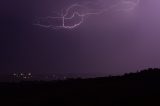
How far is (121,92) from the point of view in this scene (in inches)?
813

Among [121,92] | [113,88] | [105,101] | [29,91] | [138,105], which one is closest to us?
[138,105]

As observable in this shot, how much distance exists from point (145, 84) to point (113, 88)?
1905 mm

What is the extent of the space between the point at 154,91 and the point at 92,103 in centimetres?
340

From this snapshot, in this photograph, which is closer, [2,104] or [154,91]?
[154,91]

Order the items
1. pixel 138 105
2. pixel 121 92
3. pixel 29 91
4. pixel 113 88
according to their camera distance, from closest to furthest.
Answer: pixel 138 105 < pixel 121 92 < pixel 113 88 < pixel 29 91

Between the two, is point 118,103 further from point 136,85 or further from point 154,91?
point 136,85

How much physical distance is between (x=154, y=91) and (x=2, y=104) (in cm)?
849

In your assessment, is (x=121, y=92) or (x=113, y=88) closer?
(x=121, y=92)

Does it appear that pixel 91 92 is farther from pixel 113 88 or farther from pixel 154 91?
pixel 154 91

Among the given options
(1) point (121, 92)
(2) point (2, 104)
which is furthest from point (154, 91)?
(2) point (2, 104)

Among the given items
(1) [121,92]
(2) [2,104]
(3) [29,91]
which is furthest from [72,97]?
(3) [29,91]

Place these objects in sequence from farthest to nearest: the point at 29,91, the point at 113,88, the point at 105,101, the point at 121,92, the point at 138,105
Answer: the point at 29,91 < the point at 113,88 < the point at 121,92 < the point at 105,101 < the point at 138,105

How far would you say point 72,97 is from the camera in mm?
21000

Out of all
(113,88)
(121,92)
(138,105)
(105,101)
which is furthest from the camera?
(113,88)
